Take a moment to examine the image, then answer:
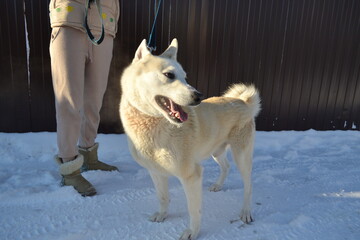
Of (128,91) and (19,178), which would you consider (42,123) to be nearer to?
(19,178)

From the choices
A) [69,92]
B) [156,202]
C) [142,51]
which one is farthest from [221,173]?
[69,92]

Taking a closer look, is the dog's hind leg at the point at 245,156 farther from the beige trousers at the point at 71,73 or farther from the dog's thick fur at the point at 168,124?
the beige trousers at the point at 71,73

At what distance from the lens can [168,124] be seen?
5.49 ft

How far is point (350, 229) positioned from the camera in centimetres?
193

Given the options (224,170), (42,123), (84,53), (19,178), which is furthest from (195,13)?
(19,178)

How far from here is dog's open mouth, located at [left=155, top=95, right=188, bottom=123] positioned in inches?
61.2

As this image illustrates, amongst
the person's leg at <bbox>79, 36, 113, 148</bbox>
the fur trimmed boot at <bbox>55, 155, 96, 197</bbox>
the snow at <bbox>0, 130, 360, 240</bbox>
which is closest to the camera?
the snow at <bbox>0, 130, 360, 240</bbox>

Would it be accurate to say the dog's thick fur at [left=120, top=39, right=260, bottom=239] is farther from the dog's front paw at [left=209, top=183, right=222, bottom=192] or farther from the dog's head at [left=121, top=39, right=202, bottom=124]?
the dog's front paw at [left=209, top=183, right=222, bottom=192]

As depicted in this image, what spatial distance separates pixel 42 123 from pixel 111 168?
1567mm

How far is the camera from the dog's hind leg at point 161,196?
1.96 meters

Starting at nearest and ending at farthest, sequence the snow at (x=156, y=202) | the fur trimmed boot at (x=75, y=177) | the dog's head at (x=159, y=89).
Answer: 1. the dog's head at (x=159, y=89)
2. the snow at (x=156, y=202)
3. the fur trimmed boot at (x=75, y=177)

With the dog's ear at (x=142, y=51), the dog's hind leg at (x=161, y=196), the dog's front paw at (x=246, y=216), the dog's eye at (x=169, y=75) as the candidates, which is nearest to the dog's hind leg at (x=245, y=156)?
the dog's front paw at (x=246, y=216)

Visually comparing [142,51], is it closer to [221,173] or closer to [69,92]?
[69,92]

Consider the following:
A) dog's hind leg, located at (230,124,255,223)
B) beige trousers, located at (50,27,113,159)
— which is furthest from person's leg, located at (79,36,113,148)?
dog's hind leg, located at (230,124,255,223)
